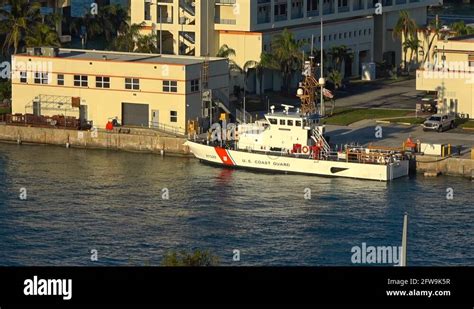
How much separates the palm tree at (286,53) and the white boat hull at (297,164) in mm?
13095

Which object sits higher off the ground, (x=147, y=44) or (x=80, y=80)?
(x=147, y=44)

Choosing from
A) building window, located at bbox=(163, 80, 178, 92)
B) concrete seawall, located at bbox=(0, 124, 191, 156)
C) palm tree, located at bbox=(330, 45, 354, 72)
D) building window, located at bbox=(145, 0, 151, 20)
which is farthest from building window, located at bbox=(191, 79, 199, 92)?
palm tree, located at bbox=(330, 45, 354, 72)

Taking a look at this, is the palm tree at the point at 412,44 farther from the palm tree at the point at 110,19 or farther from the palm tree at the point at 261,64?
the palm tree at the point at 110,19

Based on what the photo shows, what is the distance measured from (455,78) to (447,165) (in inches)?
391

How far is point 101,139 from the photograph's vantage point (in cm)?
5281

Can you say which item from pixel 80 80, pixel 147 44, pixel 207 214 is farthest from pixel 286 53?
pixel 207 214

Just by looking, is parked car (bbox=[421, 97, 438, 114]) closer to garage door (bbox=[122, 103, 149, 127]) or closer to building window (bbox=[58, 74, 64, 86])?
garage door (bbox=[122, 103, 149, 127])

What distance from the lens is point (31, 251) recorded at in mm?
32688

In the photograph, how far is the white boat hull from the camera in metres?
46.4

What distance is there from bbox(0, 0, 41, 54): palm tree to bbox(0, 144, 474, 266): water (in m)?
13.2

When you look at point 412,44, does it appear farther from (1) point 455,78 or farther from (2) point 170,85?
(2) point 170,85

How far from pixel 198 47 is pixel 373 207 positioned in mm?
24227

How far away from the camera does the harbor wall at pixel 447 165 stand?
46688 millimetres
